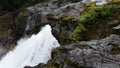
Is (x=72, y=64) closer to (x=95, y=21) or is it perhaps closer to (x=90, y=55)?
(x=90, y=55)

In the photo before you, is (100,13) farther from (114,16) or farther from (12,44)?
(12,44)

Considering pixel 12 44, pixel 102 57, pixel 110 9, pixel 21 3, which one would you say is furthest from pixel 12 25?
pixel 102 57

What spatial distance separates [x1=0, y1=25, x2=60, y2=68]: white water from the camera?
830 inches

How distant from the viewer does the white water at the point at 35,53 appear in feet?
69.2

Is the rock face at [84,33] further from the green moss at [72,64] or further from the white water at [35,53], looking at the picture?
the white water at [35,53]

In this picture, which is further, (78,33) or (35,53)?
(35,53)

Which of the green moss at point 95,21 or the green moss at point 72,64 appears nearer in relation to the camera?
the green moss at point 72,64

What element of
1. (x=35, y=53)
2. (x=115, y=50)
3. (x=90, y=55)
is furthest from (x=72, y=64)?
(x=35, y=53)

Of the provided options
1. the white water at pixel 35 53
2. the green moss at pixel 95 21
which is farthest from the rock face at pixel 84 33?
the white water at pixel 35 53

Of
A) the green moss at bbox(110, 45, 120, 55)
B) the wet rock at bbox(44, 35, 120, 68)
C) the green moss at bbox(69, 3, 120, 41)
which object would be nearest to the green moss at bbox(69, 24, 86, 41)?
the green moss at bbox(69, 3, 120, 41)

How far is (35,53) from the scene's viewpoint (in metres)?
22.1

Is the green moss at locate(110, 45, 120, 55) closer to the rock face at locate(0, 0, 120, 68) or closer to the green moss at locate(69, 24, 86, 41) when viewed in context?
the rock face at locate(0, 0, 120, 68)

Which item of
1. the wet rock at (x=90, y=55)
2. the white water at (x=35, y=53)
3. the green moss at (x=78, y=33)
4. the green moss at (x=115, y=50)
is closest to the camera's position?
the wet rock at (x=90, y=55)

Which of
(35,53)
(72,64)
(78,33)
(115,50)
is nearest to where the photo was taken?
(72,64)
